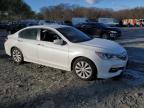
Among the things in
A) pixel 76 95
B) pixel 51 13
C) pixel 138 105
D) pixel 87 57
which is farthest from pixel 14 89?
pixel 51 13

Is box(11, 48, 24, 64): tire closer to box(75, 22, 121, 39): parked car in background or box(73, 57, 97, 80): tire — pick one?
box(73, 57, 97, 80): tire

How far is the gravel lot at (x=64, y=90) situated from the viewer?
575 centimetres

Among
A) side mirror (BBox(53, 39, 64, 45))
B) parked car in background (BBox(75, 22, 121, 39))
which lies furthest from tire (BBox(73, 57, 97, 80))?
parked car in background (BBox(75, 22, 121, 39))

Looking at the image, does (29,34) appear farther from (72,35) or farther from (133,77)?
(133,77)

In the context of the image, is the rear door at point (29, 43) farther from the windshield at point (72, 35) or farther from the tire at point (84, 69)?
the tire at point (84, 69)

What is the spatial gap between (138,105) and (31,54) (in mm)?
4367

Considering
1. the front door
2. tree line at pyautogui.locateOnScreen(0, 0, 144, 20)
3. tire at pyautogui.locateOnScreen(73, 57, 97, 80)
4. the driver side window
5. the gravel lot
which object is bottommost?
the gravel lot

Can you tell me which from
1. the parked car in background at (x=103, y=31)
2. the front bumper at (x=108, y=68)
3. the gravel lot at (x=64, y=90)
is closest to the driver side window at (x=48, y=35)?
the gravel lot at (x=64, y=90)

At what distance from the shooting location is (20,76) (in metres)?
8.02

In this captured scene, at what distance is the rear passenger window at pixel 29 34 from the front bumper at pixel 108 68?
2.66 m

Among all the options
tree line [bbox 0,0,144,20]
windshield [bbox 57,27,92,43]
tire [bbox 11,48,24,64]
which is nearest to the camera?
windshield [bbox 57,27,92,43]

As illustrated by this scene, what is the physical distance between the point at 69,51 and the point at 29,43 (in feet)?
5.86

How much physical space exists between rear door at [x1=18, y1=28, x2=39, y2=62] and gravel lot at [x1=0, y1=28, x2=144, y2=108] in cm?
47

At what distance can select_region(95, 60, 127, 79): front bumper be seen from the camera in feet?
23.3
